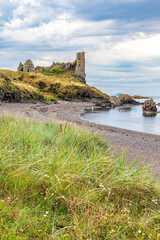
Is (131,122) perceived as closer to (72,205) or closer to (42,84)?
(72,205)

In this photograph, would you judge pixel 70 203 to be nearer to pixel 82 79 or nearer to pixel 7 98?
pixel 7 98

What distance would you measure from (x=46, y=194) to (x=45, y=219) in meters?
0.52

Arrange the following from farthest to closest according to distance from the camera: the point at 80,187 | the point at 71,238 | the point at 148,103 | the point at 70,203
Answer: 1. the point at 148,103
2. the point at 80,187
3. the point at 70,203
4. the point at 71,238

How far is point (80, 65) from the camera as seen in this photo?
118 metres

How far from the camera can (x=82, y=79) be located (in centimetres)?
11538

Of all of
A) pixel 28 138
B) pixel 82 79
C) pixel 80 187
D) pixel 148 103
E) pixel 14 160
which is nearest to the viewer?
pixel 80 187

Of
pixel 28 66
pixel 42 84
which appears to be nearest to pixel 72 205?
pixel 42 84

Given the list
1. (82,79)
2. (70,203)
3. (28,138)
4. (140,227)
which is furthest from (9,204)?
(82,79)

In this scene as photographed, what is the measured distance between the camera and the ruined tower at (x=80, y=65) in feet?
382

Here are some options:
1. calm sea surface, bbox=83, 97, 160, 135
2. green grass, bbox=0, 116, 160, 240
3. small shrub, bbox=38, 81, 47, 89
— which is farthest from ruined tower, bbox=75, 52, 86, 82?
green grass, bbox=0, 116, 160, 240

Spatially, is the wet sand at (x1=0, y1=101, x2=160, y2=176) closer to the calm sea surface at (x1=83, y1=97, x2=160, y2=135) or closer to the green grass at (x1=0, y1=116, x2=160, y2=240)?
the green grass at (x1=0, y1=116, x2=160, y2=240)

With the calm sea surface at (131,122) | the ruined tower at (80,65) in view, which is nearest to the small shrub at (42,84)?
the ruined tower at (80,65)

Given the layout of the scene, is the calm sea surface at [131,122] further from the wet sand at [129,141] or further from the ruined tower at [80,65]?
the ruined tower at [80,65]

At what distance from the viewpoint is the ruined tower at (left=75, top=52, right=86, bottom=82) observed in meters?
116
